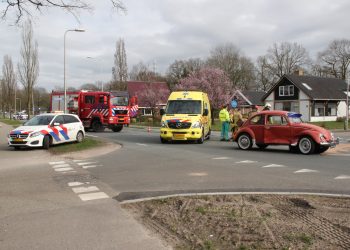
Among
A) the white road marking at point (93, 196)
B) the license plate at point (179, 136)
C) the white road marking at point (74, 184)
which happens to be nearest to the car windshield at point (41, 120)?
the license plate at point (179, 136)

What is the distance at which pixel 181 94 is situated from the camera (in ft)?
66.6

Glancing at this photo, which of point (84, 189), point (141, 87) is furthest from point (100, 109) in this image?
point (141, 87)

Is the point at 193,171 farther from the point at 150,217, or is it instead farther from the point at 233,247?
the point at 233,247

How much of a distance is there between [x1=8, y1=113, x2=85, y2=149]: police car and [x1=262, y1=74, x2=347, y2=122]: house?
138 ft

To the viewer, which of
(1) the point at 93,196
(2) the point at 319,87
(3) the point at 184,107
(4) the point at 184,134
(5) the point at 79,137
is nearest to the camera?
(1) the point at 93,196

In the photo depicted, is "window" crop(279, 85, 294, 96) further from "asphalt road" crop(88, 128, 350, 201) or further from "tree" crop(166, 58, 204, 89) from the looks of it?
"asphalt road" crop(88, 128, 350, 201)

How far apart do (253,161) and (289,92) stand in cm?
4887

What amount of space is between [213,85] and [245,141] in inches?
1565

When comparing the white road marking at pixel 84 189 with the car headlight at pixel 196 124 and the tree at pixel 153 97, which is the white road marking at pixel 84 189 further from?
the tree at pixel 153 97

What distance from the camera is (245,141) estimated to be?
646 inches

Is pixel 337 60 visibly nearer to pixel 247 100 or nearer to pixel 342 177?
pixel 247 100

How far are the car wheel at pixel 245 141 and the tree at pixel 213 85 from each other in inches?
1462

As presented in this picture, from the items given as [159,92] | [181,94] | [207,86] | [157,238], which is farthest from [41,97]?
[157,238]

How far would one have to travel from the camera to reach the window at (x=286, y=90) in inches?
2311
